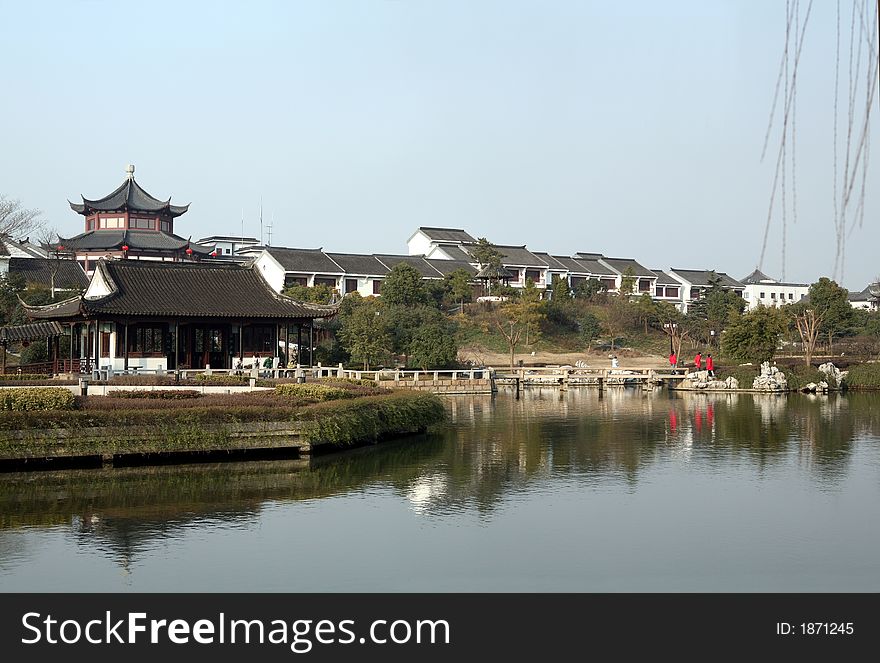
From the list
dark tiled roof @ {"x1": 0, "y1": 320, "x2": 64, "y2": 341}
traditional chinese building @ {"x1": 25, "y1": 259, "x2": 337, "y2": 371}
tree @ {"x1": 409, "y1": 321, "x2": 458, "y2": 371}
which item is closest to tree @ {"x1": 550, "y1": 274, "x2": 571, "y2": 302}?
tree @ {"x1": 409, "y1": 321, "x2": 458, "y2": 371}

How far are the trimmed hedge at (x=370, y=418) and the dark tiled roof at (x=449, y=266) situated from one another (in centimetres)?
5573

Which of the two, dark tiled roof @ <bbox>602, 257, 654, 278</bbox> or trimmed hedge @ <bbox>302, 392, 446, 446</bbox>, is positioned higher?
dark tiled roof @ <bbox>602, 257, 654, 278</bbox>

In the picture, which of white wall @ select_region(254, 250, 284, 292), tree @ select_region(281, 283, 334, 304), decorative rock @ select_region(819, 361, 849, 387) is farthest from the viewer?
white wall @ select_region(254, 250, 284, 292)

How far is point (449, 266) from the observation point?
294 ft

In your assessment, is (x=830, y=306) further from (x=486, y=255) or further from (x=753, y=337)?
(x=486, y=255)

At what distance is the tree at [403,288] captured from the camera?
243 feet

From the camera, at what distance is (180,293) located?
43656mm

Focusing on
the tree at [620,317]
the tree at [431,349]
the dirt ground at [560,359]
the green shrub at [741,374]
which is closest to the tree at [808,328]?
the green shrub at [741,374]

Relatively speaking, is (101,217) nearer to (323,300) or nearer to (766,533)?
(323,300)

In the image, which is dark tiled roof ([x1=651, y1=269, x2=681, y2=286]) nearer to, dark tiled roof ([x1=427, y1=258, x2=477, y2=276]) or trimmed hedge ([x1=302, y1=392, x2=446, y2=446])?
dark tiled roof ([x1=427, y1=258, x2=477, y2=276])

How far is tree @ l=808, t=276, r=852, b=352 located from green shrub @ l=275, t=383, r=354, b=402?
52292 mm

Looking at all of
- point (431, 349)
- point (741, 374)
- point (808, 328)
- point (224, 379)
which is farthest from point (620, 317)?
point (224, 379)

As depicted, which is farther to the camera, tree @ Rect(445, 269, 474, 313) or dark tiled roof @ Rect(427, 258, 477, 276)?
dark tiled roof @ Rect(427, 258, 477, 276)

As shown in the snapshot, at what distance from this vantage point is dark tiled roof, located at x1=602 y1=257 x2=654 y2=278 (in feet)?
333
